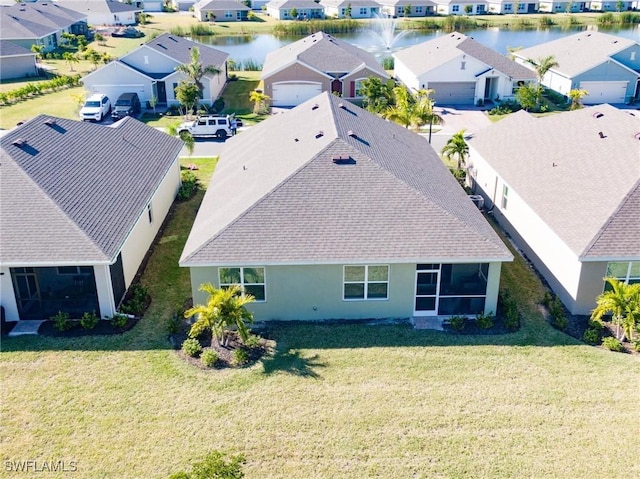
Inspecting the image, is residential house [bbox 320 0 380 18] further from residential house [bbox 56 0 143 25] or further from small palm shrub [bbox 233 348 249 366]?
small palm shrub [bbox 233 348 249 366]

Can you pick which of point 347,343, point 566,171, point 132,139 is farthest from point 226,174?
point 566,171

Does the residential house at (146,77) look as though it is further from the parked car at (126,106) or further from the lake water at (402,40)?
the lake water at (402,40)

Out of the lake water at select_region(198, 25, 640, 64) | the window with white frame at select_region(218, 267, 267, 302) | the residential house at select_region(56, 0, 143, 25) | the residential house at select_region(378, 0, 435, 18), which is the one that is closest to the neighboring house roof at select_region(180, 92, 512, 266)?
the window with white frame at select_region(218, 267, 267, 302)

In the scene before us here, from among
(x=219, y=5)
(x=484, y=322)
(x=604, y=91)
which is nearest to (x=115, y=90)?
(x=484, y=322)

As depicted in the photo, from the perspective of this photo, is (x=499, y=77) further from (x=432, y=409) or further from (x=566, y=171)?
(x=432, y=409)

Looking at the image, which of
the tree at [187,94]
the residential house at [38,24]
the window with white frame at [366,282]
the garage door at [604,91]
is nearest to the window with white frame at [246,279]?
the window with white frame at [366,282]
